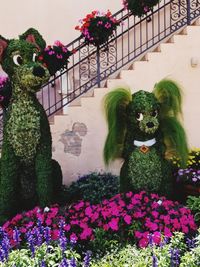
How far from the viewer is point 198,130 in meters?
9.55

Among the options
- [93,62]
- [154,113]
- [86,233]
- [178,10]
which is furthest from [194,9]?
[86,233]

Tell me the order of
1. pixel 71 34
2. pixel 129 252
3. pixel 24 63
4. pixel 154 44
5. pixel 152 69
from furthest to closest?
pixel 71 34, pixel 154 44, pixel 152 69, pixel 24 63, pixel 129 252

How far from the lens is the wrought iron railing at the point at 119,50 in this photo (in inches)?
393

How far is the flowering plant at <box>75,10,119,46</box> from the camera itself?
8.91 m

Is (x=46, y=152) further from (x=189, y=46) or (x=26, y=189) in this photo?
(x=189, y=46)

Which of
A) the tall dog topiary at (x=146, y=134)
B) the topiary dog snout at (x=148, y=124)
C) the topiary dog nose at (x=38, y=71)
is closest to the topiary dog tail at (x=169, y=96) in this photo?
the tall dog topiary at (x=146, y=134)

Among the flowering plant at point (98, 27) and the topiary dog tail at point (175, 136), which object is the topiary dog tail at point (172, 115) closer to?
the topiary dog tail at point (175, 136)

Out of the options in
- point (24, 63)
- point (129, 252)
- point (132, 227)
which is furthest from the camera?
point (24, 63)

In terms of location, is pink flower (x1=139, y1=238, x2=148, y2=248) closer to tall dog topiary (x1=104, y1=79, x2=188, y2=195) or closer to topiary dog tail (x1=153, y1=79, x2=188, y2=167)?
tall dog topiary (x1=104, y1=79, x2=188, y2=195)

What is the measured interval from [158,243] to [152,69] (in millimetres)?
4701

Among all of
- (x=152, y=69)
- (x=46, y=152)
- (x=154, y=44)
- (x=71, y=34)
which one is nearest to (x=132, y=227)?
(x=46, y=152)

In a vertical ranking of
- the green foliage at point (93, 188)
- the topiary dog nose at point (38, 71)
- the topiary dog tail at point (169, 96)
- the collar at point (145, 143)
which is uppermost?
Result: the topiary dog nose at point (38, 71)

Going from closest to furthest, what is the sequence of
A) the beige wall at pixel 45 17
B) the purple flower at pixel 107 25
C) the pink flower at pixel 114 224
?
the pink flower at pixel 114 224 < the purple flower at pixel 107 25 < the beige wall at pixel 45 17

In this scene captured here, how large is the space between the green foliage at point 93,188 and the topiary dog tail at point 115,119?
152 centimetres
